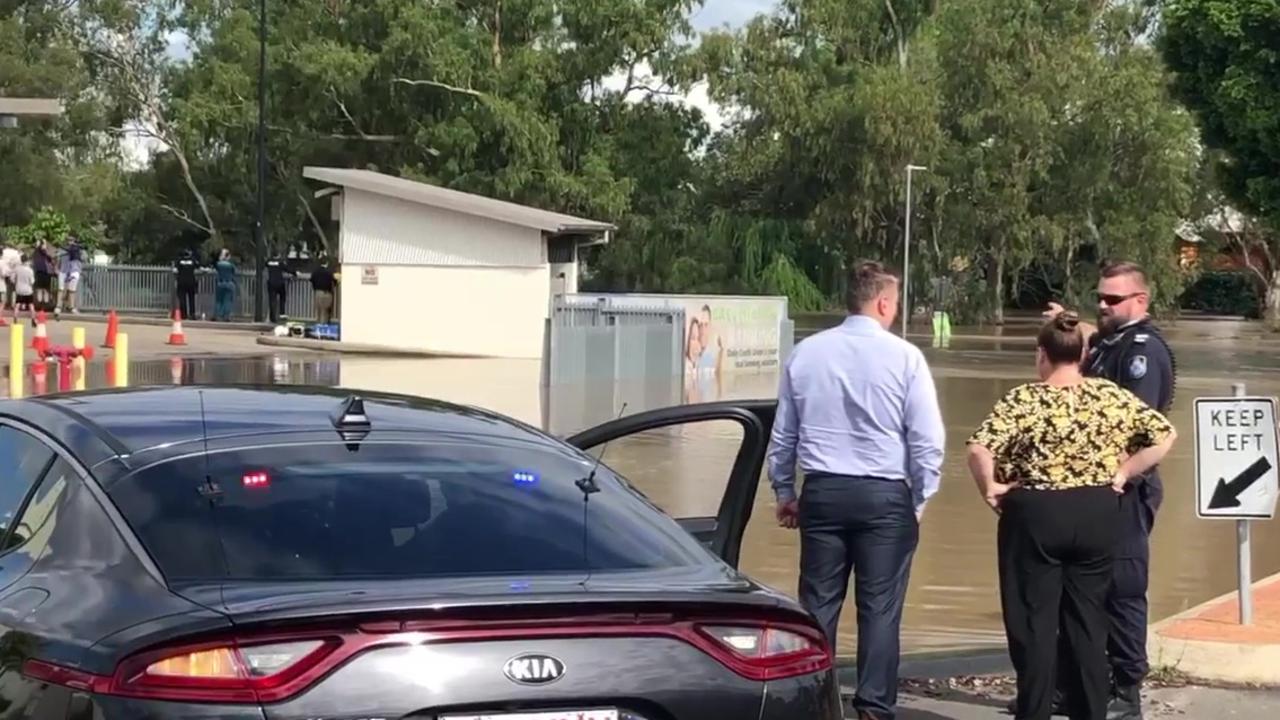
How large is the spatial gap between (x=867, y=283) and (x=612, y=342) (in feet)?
68.9

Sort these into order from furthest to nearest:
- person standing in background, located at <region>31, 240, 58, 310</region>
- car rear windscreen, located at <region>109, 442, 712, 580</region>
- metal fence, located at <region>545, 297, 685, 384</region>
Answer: person standing in background, located at <region>31, 240, 58, 310</region>, metal fence, located at <region>545, 297, 685, 384</region>, car rear windscreen, located at <region>109, 442, 712, 580</region>

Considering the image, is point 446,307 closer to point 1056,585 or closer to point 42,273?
point 42,273

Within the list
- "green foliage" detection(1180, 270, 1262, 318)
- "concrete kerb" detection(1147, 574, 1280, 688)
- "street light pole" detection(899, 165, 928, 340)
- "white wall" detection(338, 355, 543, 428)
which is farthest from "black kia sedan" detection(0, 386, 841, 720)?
"green foliage" detection(1180, 270, 1262, 318)

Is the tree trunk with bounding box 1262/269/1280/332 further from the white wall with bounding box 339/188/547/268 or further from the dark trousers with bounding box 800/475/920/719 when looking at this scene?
the dark trousers with bounding box 800/475/920/719

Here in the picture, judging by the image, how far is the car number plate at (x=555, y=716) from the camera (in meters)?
3.42

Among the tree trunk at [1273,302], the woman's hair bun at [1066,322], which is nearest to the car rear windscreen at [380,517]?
the woman's hair bun at [1066,322]

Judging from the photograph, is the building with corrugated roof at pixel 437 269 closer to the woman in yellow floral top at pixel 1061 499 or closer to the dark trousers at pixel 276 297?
the dark trousers at pixel 276 297

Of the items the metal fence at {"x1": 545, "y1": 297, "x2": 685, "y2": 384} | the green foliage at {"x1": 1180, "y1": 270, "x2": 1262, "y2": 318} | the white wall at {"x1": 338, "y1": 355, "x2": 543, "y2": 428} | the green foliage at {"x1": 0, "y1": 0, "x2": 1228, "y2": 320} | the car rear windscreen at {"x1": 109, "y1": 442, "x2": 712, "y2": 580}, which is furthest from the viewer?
the green foliage at {"x1": 1180, "y1": 270, "x2": 1262, "y2": 318}

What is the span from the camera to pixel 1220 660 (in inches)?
288

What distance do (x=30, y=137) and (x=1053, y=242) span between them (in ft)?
121

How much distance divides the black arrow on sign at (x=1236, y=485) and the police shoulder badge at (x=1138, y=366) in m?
1.34

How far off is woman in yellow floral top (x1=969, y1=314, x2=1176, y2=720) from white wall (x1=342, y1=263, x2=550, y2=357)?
87.2ft

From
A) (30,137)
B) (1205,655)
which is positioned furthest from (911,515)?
(30,137)

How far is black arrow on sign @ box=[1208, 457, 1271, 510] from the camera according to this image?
761 cm
